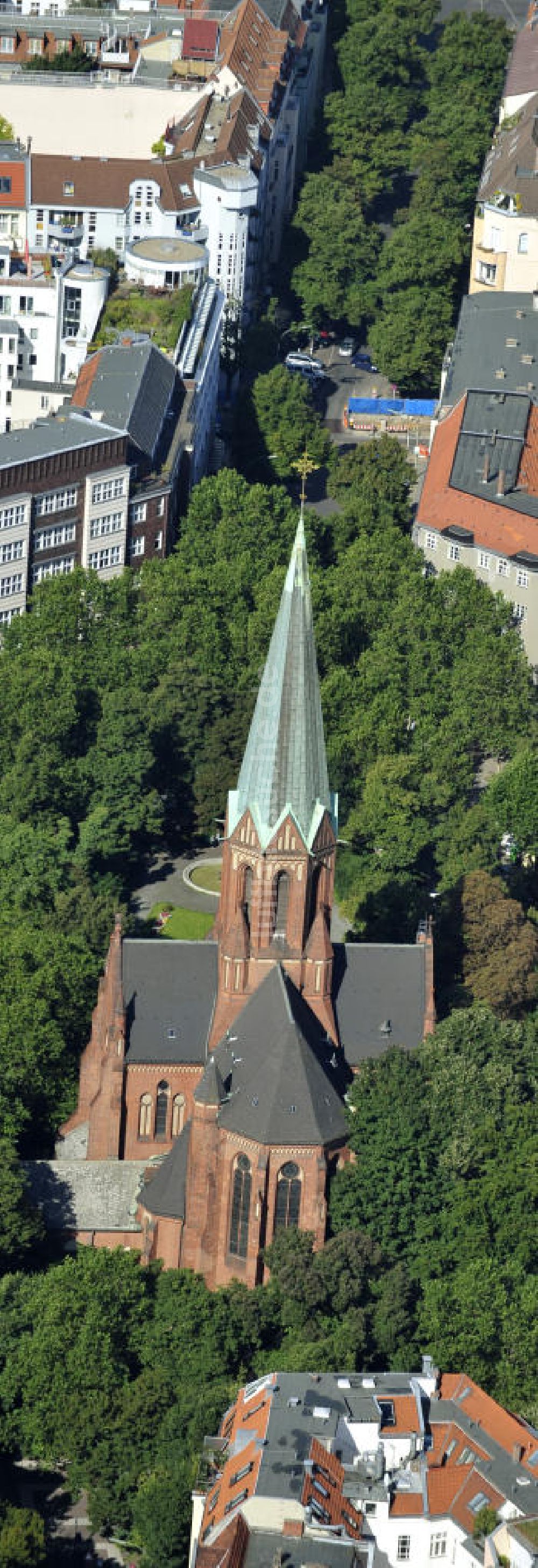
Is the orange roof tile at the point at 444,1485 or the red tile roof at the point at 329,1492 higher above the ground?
the red tile roof at the point at 329,1492

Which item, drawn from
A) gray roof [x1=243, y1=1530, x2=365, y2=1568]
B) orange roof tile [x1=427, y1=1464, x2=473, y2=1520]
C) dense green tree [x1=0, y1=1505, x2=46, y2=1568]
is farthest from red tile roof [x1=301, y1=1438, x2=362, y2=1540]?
dense green tree [x1=0, y1=1505, x2=46, y2=1568]

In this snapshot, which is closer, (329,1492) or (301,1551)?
(301,1551)

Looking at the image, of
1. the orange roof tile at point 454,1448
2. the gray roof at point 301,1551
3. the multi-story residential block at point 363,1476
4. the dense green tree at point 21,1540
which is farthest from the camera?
the orange roof tile at point 454,1448

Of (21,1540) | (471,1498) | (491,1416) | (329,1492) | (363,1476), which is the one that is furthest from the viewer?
(491,1416)

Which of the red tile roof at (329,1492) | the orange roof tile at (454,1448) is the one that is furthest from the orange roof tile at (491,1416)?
the red tile roof at (329,1492)

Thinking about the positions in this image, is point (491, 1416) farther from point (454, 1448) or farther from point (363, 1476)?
point (363, 1476)

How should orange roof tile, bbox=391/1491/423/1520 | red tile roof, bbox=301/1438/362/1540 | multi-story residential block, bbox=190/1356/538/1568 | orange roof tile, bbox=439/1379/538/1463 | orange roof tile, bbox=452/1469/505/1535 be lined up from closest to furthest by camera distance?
1. multi-story residential block, bbox=190/1356/538/1568
2. red tile roof, bbox=301/1438/362/1540
3. orange roof tile, bbox=391/1491/423/1520
4. orange roof tile, bbox=452/1469/505/1535
5. orange roof tile, bbox=439/1379/538/1463

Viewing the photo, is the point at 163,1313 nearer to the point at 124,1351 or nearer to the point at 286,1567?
the point at 124,1351

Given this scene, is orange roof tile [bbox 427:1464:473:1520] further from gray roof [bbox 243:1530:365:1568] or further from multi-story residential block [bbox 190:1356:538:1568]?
gray roof [bbox 243:1530:365:1568]

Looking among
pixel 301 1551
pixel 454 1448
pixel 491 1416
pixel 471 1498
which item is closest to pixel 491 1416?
pixel 491 1416

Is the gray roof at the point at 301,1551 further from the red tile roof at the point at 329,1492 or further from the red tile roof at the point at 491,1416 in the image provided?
the red tile roof at the point at 491,1416
